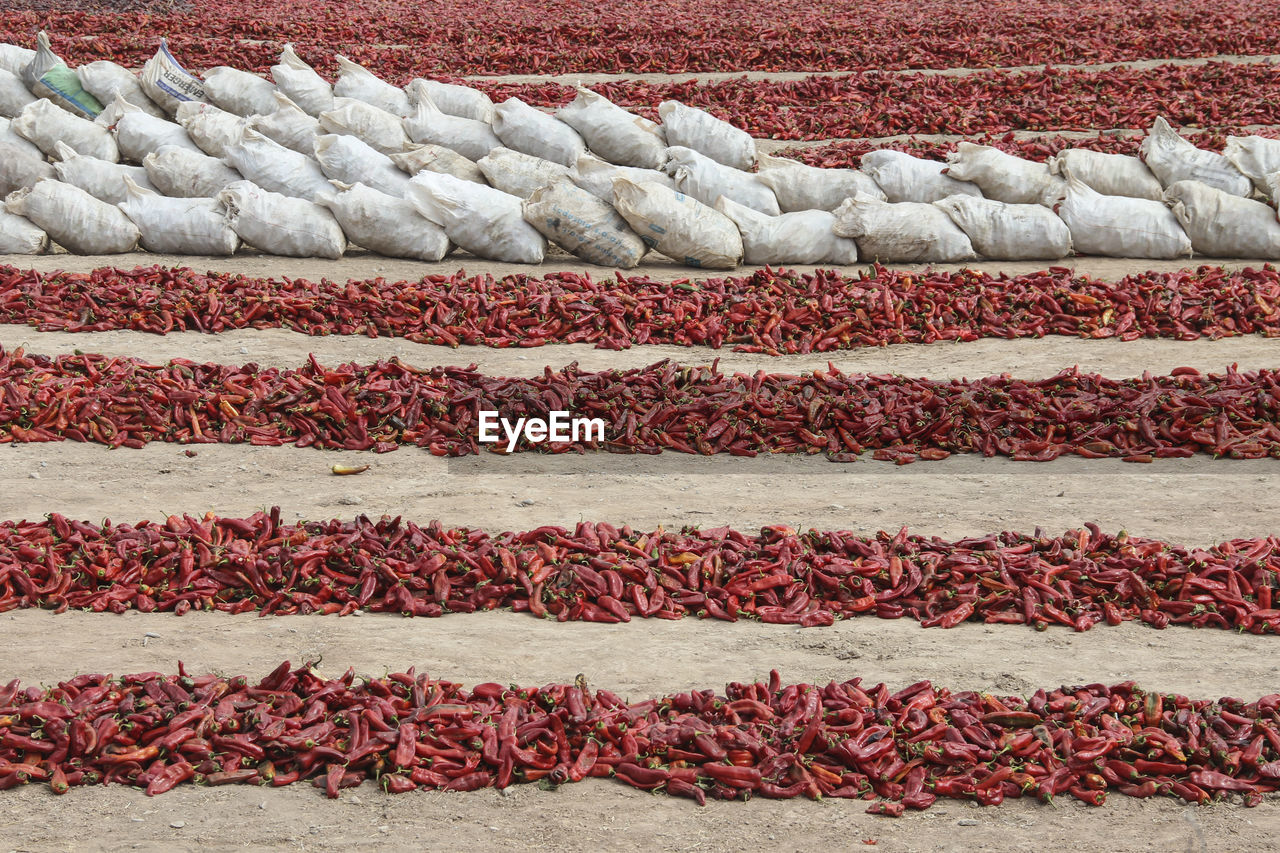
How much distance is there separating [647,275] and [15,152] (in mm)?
5915

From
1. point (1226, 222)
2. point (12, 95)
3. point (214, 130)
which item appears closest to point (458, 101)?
point (214, 130)

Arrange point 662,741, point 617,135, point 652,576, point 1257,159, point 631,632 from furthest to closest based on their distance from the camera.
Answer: point 617,135, point 1257,159, point 652,576, point 631,632, point 662,741

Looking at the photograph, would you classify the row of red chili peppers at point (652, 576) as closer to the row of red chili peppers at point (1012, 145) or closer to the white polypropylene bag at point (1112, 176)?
the white polypropylene bag at point (1112, 176)

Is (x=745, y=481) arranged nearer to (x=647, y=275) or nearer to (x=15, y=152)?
(x=647, y=275)

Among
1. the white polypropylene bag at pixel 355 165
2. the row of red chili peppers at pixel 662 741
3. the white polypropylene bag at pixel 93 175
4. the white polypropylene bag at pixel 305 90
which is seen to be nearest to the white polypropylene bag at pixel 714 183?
the white polypropylene bag at pixel 355 165

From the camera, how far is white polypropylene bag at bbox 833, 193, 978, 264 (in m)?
9.84

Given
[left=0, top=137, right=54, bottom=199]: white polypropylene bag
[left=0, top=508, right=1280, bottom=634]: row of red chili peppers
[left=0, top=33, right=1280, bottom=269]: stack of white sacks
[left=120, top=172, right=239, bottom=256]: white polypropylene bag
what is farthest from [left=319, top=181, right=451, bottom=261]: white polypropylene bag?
[left=0, top=508, right=1280, bottom=634]: row of red chili peppers

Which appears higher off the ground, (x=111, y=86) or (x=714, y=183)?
(x=111, y=86)

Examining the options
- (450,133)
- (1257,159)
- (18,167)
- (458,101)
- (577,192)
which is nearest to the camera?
(577,192)

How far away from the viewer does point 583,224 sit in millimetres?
9742

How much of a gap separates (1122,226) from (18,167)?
968 centimetres

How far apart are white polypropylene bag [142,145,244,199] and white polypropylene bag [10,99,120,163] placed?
35.6 inches

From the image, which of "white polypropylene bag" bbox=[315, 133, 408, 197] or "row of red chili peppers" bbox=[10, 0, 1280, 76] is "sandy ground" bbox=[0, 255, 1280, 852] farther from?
"row of red chili peppers" bbox=[10, 0, 1280, 76]

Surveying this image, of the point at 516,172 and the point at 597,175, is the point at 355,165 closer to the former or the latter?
the point at 516,172
